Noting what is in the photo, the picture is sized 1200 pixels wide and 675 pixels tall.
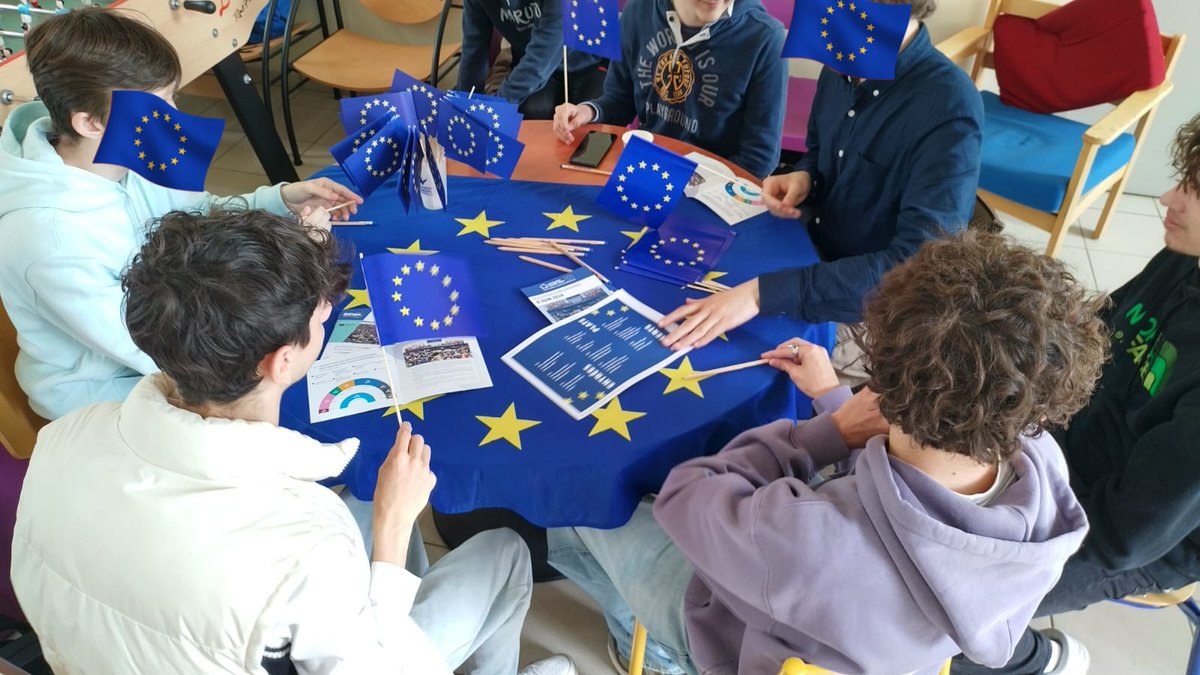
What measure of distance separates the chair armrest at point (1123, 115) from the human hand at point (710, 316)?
5.19 ft

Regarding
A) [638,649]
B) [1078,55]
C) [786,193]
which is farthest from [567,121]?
[1078,55]

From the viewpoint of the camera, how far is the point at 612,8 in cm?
182

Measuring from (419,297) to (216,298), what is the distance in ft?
1.58

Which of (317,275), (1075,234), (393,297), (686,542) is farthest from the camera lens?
(1075,234)

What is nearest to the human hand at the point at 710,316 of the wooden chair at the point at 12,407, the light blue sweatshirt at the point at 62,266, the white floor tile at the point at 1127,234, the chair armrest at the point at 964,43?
the light blue sweatshirt at the point at 62,266

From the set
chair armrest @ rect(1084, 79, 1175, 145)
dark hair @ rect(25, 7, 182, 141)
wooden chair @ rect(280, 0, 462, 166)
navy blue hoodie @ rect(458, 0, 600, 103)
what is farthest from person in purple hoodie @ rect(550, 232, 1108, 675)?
wooden chair @ rect(280, 0, 462, 166)

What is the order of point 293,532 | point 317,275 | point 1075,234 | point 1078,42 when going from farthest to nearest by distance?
point 1075,234 → point 1078,42 → point 317,275 → point 293,532

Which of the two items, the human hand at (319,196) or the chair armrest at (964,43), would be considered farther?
the chair armrest at (964,43)

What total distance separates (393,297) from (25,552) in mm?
636

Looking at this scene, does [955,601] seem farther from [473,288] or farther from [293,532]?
[473,288]

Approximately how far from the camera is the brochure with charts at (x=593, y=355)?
1.33 m

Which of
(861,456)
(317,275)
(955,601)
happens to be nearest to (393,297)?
(317,275)

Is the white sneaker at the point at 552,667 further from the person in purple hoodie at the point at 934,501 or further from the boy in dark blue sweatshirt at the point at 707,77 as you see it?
the boy in dark blue sweatshirt at the point at 707,77

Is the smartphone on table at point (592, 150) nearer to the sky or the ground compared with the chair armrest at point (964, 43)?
nearer to the ground
